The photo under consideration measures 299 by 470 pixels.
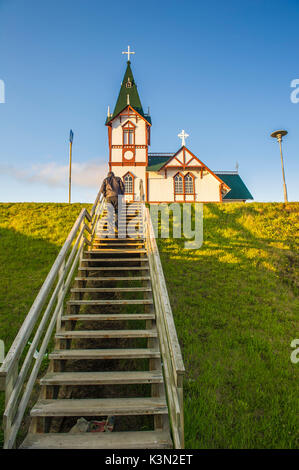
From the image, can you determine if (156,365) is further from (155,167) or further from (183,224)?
(155,167)

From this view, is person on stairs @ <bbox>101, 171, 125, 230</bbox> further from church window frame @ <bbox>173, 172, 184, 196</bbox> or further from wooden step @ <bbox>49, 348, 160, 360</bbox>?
church window frame @ <bbox>173, 172, 184, 196</bbox>

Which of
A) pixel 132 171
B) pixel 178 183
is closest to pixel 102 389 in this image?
pixel 178 183

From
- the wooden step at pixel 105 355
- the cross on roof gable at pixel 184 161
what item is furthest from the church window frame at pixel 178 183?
the wooden step at pixel 105 355

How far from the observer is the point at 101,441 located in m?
2.69

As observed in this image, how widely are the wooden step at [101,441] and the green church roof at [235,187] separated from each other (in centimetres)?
2858

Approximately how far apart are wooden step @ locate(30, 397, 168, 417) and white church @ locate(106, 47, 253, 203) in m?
22.6

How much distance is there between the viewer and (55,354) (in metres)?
3.57

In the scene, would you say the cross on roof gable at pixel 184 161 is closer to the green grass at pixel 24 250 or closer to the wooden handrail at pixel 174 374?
the green grass at pixel 24 250

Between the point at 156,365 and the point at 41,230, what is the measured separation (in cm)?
847

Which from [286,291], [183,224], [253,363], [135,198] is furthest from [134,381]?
[135,198]

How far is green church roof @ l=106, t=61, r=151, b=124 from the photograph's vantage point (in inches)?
1102

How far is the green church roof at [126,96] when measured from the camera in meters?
28.0

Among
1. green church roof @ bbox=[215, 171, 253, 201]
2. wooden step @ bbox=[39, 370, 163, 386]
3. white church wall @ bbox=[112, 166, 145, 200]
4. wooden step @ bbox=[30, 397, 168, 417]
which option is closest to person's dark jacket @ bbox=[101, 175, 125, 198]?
wooden step @ bbox=[39, 370, 163, 386]
